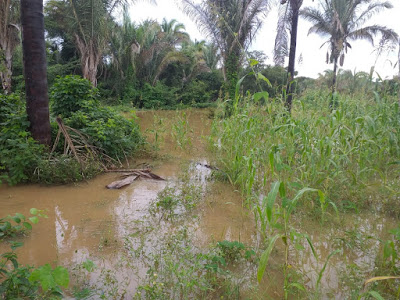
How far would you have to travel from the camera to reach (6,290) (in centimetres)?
171

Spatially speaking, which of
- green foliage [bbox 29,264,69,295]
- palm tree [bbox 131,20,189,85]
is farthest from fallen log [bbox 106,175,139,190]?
palm tree [bbox 131,20,189,85]

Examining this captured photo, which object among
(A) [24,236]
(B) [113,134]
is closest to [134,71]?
(B) [113,134]

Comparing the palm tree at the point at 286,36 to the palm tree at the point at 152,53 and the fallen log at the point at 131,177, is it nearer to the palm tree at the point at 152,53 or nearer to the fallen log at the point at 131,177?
the fallen log at the point at 131,177

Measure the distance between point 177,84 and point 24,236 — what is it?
17.3m

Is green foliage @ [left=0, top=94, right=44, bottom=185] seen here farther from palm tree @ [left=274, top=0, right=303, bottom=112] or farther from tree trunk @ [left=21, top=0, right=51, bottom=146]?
palm tree @ [left=274, top=0, right=303, bottom=112]

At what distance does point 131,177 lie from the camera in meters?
4.51

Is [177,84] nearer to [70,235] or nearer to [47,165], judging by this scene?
[47,165]

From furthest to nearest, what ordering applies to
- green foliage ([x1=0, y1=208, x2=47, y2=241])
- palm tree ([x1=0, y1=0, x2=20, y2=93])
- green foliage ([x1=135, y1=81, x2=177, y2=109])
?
1. green foliage ([x1=135, y1=81, x2=177, y2=109])
2. palm tree ([x1=0, y1=0, x2=20, y2=93])
3. green foliage ([x1=0, y1=208, x2=47, y2=241])

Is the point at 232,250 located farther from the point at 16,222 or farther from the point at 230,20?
the point at 230,20

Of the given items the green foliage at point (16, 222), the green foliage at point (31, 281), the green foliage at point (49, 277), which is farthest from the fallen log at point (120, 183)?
the green foliage at point (49, 277)

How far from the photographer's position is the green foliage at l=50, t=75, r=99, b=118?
17.7ft

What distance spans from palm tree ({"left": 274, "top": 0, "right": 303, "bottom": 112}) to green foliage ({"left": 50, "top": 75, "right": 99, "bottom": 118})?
12.4 feet

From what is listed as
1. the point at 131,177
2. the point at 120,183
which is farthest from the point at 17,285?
the point at 131,177

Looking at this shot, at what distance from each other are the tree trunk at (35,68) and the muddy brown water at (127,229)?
967mm
